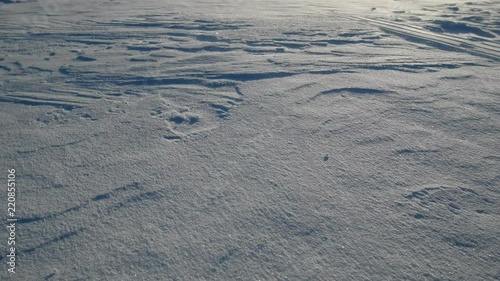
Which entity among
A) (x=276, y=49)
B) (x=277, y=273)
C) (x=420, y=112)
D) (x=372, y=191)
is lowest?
(x=277, y=273)

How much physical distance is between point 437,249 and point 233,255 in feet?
3.20

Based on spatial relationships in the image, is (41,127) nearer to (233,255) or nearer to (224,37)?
(233,255)

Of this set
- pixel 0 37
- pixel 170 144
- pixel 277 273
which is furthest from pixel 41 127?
pixel 0 37

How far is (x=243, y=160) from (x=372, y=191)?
32.3 inches

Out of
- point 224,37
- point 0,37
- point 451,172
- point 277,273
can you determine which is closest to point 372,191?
point 451,172

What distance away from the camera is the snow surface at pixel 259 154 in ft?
5.35

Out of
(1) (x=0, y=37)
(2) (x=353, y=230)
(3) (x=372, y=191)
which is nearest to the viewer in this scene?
(2) (x=353, y=230)

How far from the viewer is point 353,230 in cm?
173

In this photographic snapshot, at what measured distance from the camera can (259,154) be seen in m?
2.30

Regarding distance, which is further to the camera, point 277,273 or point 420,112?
point 420,112

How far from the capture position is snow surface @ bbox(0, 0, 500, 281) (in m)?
1.63

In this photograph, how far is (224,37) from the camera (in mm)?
4359

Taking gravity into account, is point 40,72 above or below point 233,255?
above

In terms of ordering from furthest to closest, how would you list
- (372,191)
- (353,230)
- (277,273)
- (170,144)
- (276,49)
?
(276,49) → (170,144) → (372,191) → (353,230) → (277,273)
